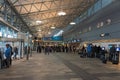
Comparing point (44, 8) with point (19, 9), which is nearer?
point (19, 9)

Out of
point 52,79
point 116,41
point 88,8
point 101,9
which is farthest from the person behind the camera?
point 88,8

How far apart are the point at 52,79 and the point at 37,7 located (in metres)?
19.0

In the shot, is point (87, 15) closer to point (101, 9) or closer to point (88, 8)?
point (88, 8)

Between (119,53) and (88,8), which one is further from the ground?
(88,8)

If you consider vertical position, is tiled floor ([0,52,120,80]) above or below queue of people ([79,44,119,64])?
below

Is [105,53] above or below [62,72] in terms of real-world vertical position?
above

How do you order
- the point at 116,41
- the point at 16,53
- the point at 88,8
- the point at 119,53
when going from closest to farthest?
the point at 119,53, the point at 116,41, the point at 16,53, the point at 88,8

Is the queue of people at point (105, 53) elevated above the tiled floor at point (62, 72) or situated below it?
above

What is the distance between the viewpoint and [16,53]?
30703 millimetres

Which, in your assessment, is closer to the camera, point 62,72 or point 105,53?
point 62,72

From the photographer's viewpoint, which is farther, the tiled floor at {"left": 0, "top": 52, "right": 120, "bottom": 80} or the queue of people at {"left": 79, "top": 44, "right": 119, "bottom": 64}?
the queue of people at {"left": 79, "top": 44, "right": 119, "bottom": 64}

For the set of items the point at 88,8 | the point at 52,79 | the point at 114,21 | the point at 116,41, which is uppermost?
the point at 88,8

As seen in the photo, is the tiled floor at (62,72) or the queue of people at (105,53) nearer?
the tiled floor at (62,72)

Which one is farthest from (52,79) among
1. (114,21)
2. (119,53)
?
(114,21)
